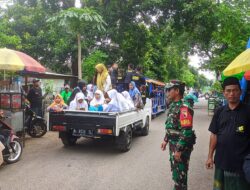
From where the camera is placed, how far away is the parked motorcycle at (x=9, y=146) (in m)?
6.48

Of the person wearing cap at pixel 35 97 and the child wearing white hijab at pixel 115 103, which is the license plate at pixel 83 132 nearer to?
the child wearing white hijab at pixel 115 103

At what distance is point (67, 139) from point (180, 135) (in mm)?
5035

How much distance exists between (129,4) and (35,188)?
13356 millimetres

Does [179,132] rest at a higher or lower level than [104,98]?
lower

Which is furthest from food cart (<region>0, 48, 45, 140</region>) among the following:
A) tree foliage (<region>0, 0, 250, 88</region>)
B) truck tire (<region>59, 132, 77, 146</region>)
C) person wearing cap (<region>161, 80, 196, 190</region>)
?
tree foliage (<region>0, 0, 250, 88</region>)

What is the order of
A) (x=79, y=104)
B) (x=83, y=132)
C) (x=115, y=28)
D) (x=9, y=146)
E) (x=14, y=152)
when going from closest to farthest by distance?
1. (x=9, y=146)
2. (x=14, y=152)
3. (x=83, y=132)
4. (x=79, y=104)
5. (x=115, y=28)

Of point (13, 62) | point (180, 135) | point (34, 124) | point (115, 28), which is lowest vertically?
point (34, 124)

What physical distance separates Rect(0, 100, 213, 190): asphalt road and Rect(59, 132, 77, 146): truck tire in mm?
159

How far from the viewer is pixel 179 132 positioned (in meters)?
3.91

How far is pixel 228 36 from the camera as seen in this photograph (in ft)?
43.5

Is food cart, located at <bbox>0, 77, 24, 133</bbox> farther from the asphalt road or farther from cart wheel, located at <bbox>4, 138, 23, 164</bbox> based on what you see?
cart wheel, located at <bbox>4, 138, 23, 164</bbox>

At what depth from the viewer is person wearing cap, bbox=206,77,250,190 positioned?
3.18m

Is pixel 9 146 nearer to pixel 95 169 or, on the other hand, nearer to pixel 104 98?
pixel 95 169

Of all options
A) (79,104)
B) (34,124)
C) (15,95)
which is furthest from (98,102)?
(34,124)
